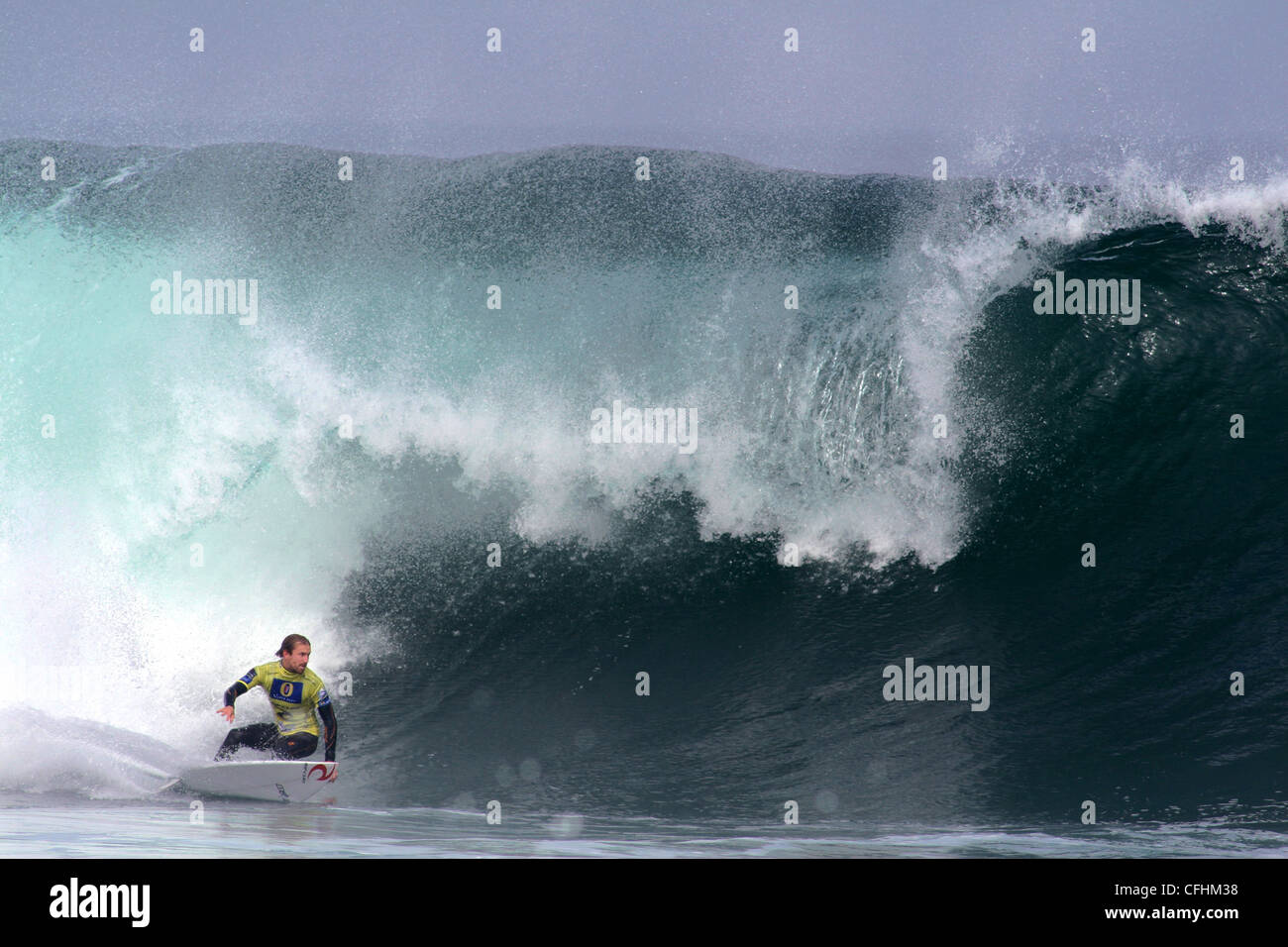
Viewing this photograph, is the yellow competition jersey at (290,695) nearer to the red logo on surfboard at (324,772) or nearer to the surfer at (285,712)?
the surfer at (285,712)

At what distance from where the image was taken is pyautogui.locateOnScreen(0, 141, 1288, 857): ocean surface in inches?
274

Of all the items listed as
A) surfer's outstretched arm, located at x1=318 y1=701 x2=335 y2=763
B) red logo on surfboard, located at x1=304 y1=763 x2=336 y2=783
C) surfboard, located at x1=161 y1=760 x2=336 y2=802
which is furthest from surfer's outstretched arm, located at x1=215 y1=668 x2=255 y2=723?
red logo on surfboard, located at x1=304 y1=763 x2=336 y2=783

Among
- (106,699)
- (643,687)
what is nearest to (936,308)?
(643,687)

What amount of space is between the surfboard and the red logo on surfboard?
0.04 m

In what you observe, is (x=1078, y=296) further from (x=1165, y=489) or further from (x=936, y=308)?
(x=1165, y=489)

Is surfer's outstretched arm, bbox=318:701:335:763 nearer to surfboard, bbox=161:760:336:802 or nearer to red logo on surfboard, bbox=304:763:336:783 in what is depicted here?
red logo on surfboard, bbox=304:763:336:783

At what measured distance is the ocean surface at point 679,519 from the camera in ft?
22.9

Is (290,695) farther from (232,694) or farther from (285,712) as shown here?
(232,694)

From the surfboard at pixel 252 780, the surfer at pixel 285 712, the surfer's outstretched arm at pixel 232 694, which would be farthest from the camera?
the surfer at pixel 285 712

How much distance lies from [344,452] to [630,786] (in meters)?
5.95

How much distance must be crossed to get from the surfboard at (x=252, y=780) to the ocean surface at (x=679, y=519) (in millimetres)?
162

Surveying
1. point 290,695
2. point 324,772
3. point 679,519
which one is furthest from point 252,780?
point 679,519

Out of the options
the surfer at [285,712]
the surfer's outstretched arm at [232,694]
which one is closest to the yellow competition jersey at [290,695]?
the surfer at [285,712]

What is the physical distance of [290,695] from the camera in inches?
274
